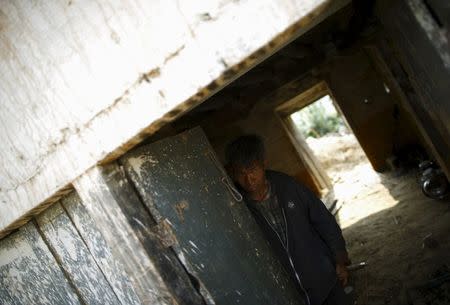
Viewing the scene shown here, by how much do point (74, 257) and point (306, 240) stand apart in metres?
1.63

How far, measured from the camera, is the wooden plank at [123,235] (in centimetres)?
136

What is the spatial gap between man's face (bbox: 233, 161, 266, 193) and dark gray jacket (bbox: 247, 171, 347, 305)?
130 mm

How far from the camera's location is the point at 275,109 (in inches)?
370

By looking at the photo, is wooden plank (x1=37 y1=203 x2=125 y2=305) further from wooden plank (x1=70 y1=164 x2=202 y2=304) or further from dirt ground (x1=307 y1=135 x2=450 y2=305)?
dirt ground (x1=307 y1=135 x2=450 y2=305)

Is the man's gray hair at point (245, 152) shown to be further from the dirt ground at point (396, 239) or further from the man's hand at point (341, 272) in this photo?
the dirt ground at point (396, 239)

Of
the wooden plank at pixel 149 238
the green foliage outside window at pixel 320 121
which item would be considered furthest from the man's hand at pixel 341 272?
the green foliage outside window at pixel 320 121

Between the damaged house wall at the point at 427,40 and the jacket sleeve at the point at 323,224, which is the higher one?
the damaged house wall at the point at 427,40

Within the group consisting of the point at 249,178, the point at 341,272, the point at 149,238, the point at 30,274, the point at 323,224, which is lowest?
the point at 341,272

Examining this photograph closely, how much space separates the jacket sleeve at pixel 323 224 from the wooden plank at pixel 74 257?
1633 millimetres

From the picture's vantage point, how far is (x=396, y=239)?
18.1ft

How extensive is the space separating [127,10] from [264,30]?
49cm

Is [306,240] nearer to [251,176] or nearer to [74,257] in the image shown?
[251,176]

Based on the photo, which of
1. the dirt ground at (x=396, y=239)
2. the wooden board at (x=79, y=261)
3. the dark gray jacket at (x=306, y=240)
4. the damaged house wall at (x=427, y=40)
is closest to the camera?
the damaged house wall at (x=427, y=40)

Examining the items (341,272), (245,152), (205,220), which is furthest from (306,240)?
(205,220)
